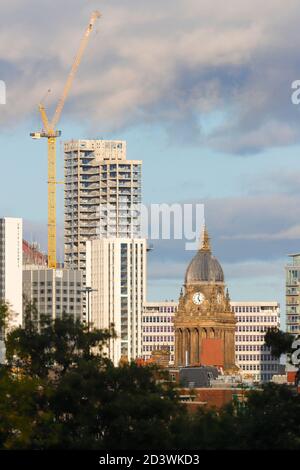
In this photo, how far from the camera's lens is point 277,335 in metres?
152

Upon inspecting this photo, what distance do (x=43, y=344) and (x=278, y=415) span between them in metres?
20.7

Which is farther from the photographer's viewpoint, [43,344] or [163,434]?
[43,344]

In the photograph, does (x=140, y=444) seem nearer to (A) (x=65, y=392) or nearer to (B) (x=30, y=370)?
(A) (x=65, y=392)

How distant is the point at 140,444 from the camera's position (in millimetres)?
140500

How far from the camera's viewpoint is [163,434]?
141625 mm
